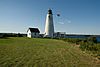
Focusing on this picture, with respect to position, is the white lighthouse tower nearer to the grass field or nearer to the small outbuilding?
the small outbuilding

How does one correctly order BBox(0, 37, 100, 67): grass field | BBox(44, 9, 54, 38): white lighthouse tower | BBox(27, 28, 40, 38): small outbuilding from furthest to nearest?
BBox(27, 28, 40, 38): small outbuilding, BBox(44, 9, 54, 38): white lighthouse tower, BBox(0, 37, 100, 67): grass field

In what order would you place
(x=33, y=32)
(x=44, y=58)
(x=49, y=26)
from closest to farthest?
(x=44, y=58) → (x=49, y=26) → (x=33, y=32)

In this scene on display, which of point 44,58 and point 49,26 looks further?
point 49,26

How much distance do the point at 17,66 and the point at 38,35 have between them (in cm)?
5066

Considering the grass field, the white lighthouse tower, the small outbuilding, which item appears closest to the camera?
the grass field

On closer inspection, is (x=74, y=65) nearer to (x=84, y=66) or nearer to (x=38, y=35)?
(x=84, y=66)

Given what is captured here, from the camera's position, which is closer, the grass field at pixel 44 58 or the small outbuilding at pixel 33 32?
the grass field at pixel 44 58

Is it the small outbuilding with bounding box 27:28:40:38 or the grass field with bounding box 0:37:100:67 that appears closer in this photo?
the grass field with bounding box 0:37:100:67

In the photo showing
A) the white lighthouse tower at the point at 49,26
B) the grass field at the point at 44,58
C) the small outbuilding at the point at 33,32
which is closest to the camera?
the grass field at the point at 44,58

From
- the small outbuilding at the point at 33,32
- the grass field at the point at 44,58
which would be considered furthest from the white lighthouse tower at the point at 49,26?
the grass field at the point at 44,58

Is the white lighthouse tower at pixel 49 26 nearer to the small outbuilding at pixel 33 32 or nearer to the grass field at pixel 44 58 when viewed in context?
the small outbuilding at pixel 33 32

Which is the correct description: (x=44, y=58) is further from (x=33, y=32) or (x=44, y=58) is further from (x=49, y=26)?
(x=33, y=32)

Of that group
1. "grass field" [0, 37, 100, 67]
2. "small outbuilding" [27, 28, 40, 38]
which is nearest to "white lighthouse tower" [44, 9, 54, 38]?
"small outbuilding" [27, 28, 40, 38]

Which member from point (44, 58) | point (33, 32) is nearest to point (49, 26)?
point (33, 32)
